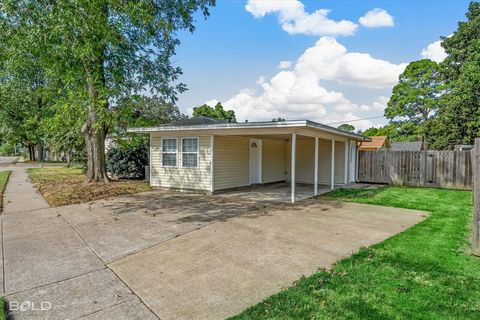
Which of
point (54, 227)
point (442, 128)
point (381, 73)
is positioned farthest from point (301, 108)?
point (54, 227)

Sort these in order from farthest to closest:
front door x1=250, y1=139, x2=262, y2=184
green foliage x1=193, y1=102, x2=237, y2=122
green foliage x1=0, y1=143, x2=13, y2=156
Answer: green foliage x1=0, y1=143, x2=13, y2=156 → green foliage x1=193, y1=102, x2=237, y2=122 → front door x1=250, y1=139, x2=262, y2=184

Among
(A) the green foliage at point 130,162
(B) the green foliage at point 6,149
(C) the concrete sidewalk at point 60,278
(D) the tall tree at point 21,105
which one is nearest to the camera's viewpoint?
(C) the concrete sidewalk at point 60,278

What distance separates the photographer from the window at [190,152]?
→ 11.7 meters

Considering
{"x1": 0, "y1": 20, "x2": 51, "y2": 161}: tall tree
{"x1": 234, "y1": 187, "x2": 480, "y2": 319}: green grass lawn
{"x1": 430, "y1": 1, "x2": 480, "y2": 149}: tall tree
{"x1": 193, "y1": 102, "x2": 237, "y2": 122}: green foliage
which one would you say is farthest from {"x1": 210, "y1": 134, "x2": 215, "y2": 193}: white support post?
{"x1": 193, "y1": 102, "x2": 237, "y2": 122}: green foliage

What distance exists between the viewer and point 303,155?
15.3 meters

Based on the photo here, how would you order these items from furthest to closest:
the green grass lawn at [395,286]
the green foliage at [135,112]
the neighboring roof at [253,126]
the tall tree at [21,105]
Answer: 1. the tall tree at [21,105]
2. the green foliage at [135,112]
3. the neighboring roof at [253,126]
4. the green grass lawn at [395,286]

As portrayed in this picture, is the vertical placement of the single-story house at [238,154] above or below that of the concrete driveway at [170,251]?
above

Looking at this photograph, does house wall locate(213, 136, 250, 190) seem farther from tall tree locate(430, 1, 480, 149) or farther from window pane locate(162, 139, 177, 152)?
tall tree locate(430, 1, 480, 149)

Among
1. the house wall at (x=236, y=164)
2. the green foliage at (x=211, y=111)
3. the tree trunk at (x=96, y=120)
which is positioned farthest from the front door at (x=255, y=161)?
the green foliage at (x=211, y=111)

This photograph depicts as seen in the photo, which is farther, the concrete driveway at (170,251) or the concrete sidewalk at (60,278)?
the concrete driveway at (170,251)

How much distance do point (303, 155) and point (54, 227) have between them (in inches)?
453

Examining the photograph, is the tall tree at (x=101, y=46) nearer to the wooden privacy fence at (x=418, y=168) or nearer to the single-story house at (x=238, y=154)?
the single-story house at (x=238, y=154)

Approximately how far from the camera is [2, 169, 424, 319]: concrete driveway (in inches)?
132

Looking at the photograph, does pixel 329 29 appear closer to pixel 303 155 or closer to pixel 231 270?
pixel 303 155
